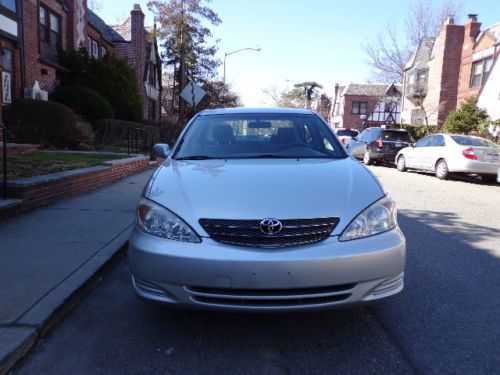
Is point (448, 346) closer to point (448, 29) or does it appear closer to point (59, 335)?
point (59, 335)

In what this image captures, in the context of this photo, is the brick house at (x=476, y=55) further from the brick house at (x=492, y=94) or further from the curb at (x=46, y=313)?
the curb at (x=46, y=313)

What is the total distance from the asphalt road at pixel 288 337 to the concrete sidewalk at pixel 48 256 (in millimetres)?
154

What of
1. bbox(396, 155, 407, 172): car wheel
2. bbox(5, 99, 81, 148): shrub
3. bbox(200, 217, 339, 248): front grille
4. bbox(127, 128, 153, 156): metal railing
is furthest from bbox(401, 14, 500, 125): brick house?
bbox(200, 217, 339, 248): front grille

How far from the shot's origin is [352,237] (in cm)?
291

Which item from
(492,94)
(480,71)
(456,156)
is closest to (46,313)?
(456,156)

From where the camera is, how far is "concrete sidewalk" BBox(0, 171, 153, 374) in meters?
3.09

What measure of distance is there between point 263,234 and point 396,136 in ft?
57.3

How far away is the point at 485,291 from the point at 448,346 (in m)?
1.31

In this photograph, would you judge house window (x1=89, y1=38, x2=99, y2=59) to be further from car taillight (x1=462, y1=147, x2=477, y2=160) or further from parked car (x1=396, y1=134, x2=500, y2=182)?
car taillight (x1=462, y1=147, x2=477, y2=160)

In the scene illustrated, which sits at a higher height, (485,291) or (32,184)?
(32,184)

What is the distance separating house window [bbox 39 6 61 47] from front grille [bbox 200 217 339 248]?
19460mm

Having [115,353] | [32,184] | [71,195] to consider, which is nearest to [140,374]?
[115,353]

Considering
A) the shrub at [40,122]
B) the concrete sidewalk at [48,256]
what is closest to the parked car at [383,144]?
the shrub at [40,122]

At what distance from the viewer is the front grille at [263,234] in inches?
111
